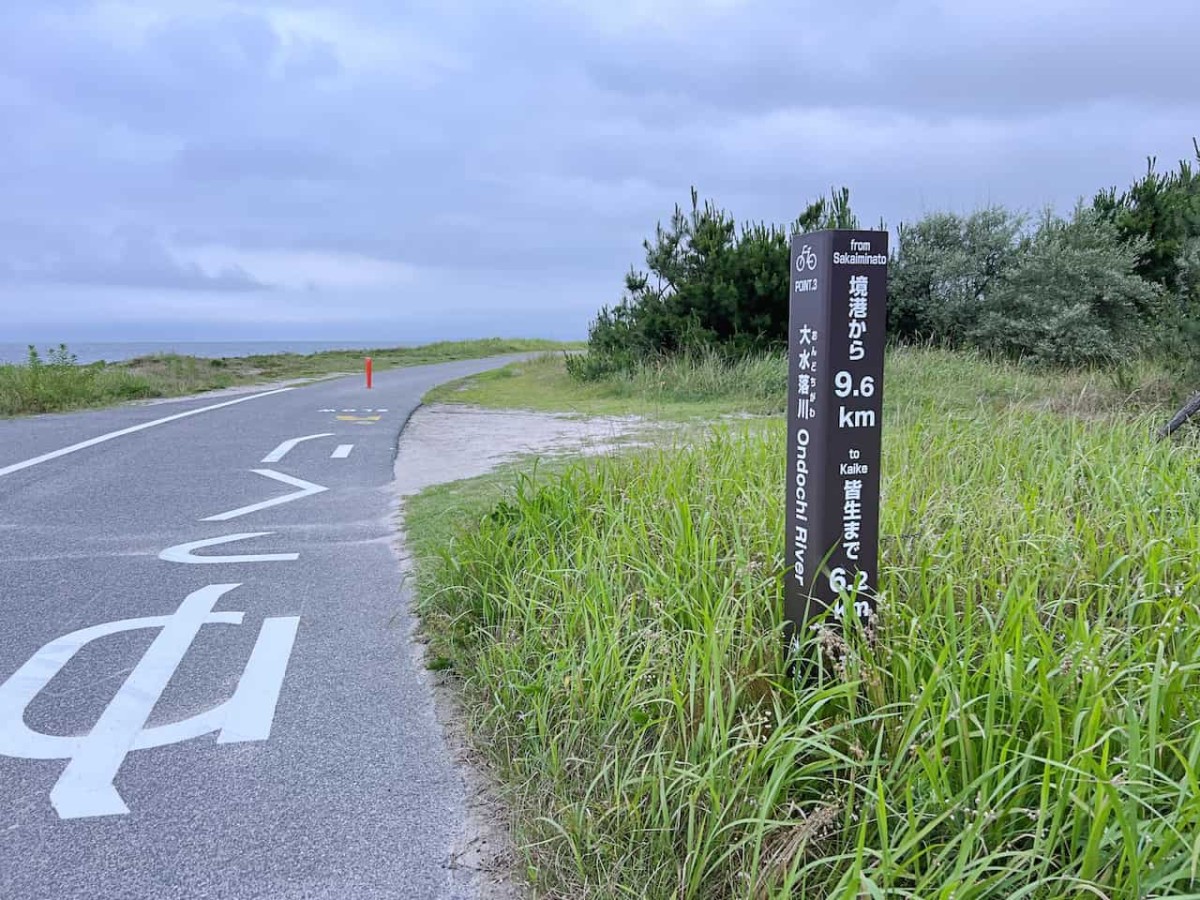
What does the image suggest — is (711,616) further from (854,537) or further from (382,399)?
(382,399)

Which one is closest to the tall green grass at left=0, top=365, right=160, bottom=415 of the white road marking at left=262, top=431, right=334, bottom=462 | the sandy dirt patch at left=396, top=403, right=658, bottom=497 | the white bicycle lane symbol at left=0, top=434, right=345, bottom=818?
the white road marking at left=262, top=431, right=334, bottom=462

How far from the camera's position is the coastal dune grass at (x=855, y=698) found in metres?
2.24

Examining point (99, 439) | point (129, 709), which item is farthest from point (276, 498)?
point (99, 439)

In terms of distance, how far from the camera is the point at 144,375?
806 inches

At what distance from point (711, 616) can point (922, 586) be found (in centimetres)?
84

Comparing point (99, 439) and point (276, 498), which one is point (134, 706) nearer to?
point (276, 498)

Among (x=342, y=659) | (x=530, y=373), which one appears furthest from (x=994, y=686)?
(x=530, y=373)

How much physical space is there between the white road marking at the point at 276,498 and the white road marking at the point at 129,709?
8.55 feet

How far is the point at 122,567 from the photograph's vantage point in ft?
19.4

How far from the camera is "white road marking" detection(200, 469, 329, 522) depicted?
7.48 meters

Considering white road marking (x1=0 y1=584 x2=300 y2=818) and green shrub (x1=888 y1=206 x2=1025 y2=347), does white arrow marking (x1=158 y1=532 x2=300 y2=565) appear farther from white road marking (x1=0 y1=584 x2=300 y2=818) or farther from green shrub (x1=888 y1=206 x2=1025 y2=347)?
green shrub (x1=888 y1=206 x2=1025 y2=347)

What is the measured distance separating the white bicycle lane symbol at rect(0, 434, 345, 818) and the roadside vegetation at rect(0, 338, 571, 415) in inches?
468

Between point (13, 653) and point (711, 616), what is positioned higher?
point (711, 616)

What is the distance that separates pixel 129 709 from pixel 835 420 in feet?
10.6
